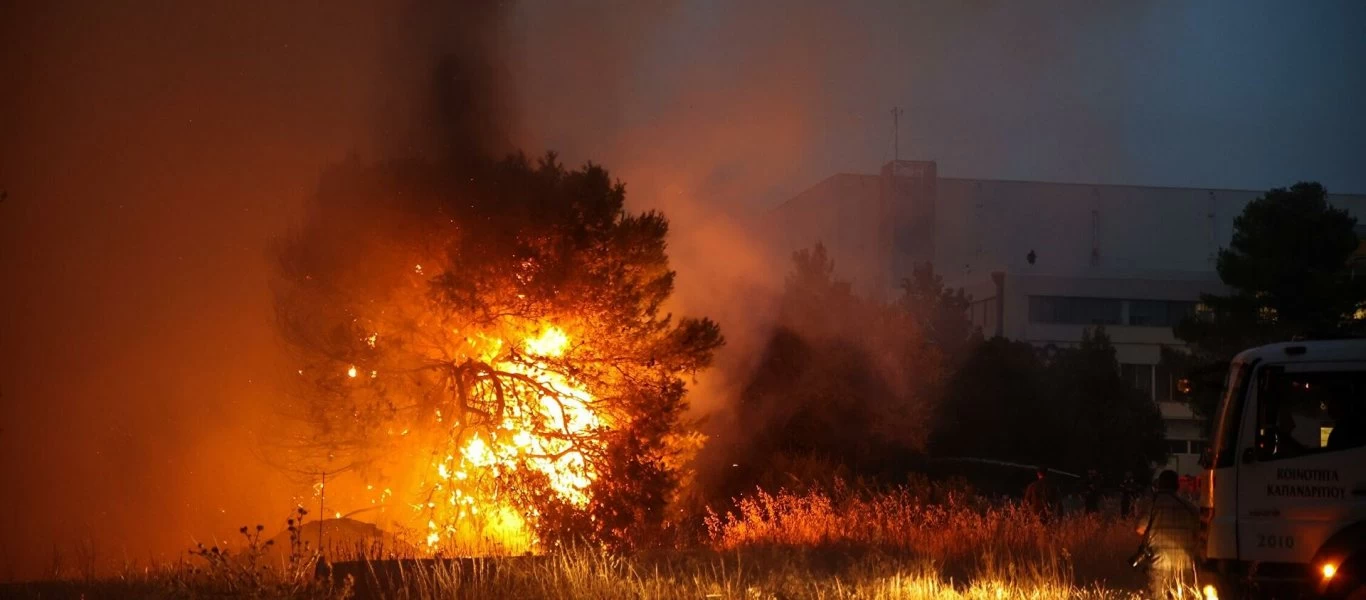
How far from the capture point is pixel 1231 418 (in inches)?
368

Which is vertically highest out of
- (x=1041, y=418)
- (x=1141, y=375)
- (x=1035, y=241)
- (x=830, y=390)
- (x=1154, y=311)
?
(x=1035, y=241)

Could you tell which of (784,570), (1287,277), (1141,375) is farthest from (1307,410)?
(1141,375)

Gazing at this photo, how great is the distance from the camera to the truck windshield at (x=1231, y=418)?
929 centimetres

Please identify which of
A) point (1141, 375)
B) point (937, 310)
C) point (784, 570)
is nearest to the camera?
point (784, 570)

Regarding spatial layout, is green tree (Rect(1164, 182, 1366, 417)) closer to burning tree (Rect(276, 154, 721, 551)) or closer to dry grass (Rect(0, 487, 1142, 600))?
dry grass (Rect(0, 487, 1142, 600))

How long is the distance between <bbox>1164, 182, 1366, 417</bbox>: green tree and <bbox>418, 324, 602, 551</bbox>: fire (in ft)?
66.7

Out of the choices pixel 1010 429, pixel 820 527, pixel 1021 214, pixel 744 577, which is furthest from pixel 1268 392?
pixel 1021 214

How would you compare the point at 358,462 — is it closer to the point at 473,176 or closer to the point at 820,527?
the point at 473,176

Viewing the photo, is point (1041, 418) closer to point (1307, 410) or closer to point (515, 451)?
point (515, 451)

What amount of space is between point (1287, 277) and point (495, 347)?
76.6 feet

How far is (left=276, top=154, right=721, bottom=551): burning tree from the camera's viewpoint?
1820cm

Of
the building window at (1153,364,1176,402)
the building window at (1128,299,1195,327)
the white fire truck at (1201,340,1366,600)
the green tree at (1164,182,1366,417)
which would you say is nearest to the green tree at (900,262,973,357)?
the green tree at (1164,182,1366,417)

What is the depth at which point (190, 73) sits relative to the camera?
2142 cm

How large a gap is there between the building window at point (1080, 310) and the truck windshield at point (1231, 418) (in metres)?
50.9
